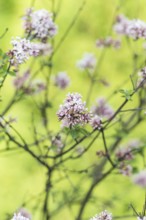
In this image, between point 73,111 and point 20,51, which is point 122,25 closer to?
point 20,51

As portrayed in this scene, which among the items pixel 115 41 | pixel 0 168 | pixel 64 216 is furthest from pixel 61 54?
pixel 115 41

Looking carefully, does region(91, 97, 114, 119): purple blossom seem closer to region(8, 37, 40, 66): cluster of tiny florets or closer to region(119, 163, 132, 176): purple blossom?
region(119, 163, 132, 176): purple blossom

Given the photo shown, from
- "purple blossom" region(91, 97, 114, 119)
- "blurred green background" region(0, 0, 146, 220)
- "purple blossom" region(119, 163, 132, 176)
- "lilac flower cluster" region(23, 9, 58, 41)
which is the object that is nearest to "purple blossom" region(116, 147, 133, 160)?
"purple blossom" region(119, 163, 132, 176)

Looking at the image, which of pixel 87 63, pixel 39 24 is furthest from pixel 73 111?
pixel 87 63

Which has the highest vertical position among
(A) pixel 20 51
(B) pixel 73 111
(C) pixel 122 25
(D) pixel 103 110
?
(C) pixel 122 25

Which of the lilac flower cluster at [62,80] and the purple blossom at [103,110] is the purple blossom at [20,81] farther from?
the purple blossom at [103,110]
